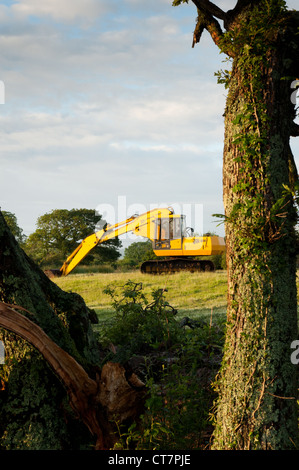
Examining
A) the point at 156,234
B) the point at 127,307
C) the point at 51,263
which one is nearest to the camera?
the point at 127,307

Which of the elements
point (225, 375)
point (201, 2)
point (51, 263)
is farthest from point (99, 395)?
point (51, 263)

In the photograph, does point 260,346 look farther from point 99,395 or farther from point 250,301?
point 99,395

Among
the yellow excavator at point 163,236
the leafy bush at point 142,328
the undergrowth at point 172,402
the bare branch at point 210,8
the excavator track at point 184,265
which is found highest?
the bare branch at point 210,8

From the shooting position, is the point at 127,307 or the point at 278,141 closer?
the point at 278,141

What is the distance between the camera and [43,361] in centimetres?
392

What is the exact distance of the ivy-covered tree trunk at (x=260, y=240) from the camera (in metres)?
3.41

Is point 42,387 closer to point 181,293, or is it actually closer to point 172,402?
point 172,402

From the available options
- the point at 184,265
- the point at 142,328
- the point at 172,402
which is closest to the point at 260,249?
the point at 172,402

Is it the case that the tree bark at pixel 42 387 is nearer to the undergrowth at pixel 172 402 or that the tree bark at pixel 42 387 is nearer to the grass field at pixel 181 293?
the undergrowth at pixel 172 402

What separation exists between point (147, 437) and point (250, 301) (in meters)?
1.40

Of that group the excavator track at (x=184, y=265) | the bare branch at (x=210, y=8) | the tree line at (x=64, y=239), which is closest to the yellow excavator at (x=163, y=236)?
the excavator track at (x=184, y=265)

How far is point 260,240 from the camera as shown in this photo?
136 inches

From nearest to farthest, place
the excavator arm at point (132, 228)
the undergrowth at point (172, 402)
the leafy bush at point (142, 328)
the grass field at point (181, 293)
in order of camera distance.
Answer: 1. the undergrowth at point (172, 402)
2. the leafy bush at point (142, 328)
3. the grass field at point (181, 293)
4. the excavator arm at point (132, 228)

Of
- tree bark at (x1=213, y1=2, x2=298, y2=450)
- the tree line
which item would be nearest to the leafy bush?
tree bark at (x1=213, y1=2, x2=298, y2=450)
